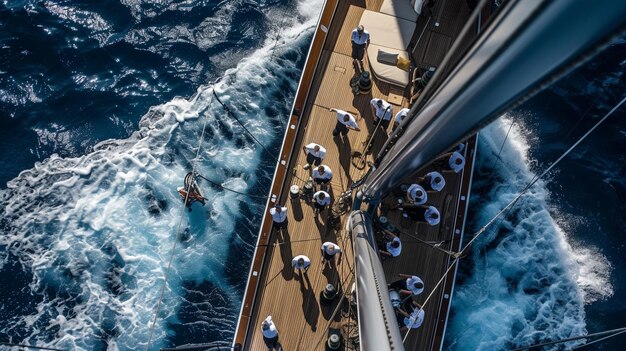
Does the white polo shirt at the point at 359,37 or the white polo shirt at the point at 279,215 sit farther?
the white polo shirt at the point at 359,37

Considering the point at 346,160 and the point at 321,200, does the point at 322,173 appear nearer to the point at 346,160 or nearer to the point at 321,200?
the point at 321,200

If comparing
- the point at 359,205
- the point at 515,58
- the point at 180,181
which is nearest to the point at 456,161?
the point at 359,205

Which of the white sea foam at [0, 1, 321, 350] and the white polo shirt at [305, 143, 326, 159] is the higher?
the white polo shirt at [305, 143, 326, 159]

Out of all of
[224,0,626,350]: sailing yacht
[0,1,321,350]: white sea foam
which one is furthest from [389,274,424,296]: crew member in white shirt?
[0,1,321,350]: white sea foam

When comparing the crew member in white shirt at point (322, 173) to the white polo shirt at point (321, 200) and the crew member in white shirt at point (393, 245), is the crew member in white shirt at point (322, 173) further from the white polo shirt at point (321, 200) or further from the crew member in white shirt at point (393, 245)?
the crew member in white shirt at point (393, 245)

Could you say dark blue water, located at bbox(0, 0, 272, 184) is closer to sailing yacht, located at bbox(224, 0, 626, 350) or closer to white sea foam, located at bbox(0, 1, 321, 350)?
white sea foam, located at bbox(0, 1, 321, 350)

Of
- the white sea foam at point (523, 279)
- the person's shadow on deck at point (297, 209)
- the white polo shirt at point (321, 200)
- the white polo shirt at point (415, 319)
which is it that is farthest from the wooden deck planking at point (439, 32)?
the white polo shirt at point (415, 319)
